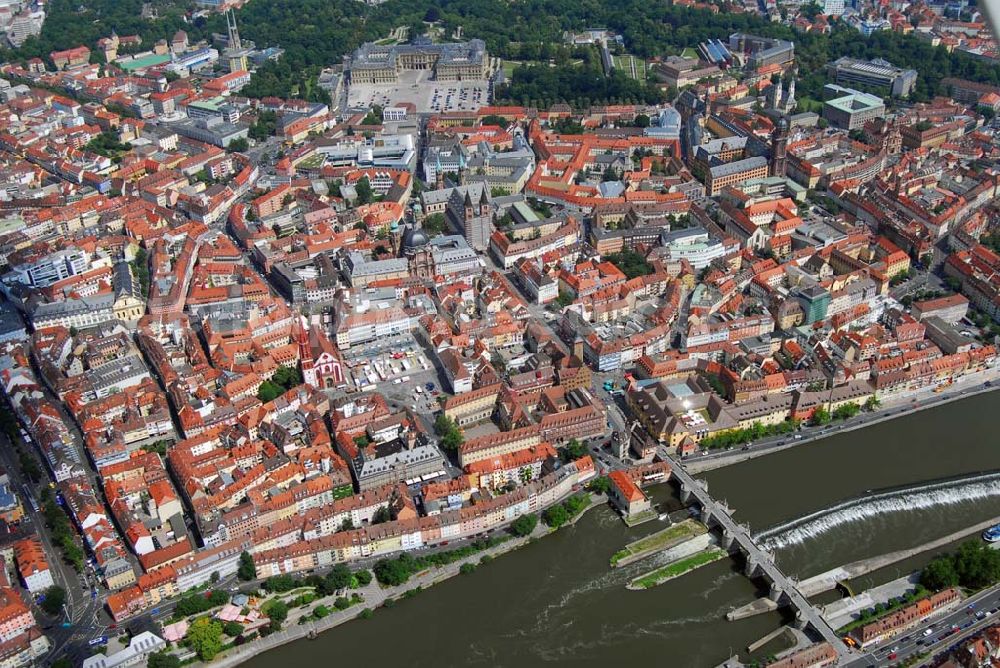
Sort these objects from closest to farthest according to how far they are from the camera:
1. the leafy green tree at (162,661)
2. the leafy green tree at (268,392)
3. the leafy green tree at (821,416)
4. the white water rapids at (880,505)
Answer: the leafy green tree at (162,661) < the white water rapids at (880,505) < the leafy green tree at (821,416) < the leafy green tree at (268,392)

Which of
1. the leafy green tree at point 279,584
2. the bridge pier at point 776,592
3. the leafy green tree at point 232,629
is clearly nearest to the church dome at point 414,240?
the leafy green tree at point 279,584

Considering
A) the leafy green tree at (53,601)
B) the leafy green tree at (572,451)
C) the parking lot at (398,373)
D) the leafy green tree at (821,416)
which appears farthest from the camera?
Answer: the parking lot at (398,373)

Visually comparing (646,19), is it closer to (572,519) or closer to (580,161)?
(580,161)

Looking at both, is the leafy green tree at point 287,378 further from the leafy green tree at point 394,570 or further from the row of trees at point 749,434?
the row of trees at point 749,434

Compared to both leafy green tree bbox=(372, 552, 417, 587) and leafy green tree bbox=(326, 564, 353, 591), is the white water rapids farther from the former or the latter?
leafy green tree bbox=(326, 564, 353, 591)

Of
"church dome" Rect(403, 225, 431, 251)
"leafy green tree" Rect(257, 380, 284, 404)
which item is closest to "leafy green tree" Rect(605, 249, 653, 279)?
"church dome" Rect(403, 225, 431, 251)

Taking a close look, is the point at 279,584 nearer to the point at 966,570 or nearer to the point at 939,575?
the point at 939,575

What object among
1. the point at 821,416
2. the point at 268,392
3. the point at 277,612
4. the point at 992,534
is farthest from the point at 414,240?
the point at 992,534
